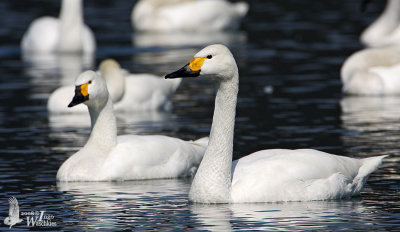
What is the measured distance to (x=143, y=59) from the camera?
24.6 meters

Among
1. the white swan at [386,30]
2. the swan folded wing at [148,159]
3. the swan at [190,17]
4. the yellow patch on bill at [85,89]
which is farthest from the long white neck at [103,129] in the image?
the swan at [190,17]

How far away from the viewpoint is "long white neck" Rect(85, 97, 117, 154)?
1245 cm

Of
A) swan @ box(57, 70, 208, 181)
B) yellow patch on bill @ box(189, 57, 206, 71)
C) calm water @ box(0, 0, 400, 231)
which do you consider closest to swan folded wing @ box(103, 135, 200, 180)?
swan @ box(57, 70, 208, 181)

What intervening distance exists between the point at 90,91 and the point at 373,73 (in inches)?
329

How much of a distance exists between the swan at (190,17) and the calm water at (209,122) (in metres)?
0.56

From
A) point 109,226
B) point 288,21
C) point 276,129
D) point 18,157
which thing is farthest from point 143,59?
point 109,226

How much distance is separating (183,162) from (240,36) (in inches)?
672

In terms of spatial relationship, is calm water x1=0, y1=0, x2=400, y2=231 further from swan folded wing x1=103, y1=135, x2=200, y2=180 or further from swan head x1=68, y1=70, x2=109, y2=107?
swan head x1=68, y1=70, x2=109, y2=107

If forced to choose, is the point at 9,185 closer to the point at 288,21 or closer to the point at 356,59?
the point at 356,59

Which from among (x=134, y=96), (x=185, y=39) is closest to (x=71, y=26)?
(x=185, y=39)

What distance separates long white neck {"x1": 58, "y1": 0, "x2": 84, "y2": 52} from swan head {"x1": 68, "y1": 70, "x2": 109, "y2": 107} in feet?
43.9

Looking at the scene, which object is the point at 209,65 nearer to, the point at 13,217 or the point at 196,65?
the point at 196,65

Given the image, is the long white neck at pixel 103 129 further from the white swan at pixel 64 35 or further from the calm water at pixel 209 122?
the white swan at pixel 64 35

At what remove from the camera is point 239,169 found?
1065 centimetres
